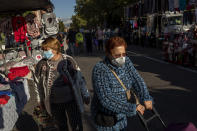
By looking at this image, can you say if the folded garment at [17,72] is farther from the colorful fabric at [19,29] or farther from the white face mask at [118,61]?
the colorful fabric at [19,29]

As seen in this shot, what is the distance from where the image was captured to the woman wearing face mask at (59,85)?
3.37 metres

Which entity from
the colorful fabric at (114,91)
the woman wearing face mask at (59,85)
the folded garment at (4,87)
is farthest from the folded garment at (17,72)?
the colorful fabric at (114,91)

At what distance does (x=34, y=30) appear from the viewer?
1198 centimetres

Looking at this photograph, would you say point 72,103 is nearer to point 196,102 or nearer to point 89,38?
point 196,102

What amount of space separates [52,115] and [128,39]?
24356 millimetres

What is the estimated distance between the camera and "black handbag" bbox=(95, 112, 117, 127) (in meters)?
2.51

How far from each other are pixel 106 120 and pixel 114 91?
12.2 inches

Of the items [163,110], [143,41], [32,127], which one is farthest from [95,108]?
[143,41]

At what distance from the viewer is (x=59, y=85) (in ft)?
11.1

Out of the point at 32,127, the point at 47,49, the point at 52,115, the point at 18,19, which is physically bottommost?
the point at 32,127

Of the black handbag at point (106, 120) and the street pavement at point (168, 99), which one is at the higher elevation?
the black handbag at point (106, 120)

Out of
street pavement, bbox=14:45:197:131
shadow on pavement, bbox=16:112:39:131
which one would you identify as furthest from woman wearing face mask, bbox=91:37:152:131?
shadow on pavement, bbox=16:112:39:131

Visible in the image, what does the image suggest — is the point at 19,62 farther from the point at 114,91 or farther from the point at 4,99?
the point at 114,91

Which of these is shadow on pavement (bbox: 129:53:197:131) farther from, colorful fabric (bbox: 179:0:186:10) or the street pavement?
colorful fabric (bbox: 179:0:186:10)
